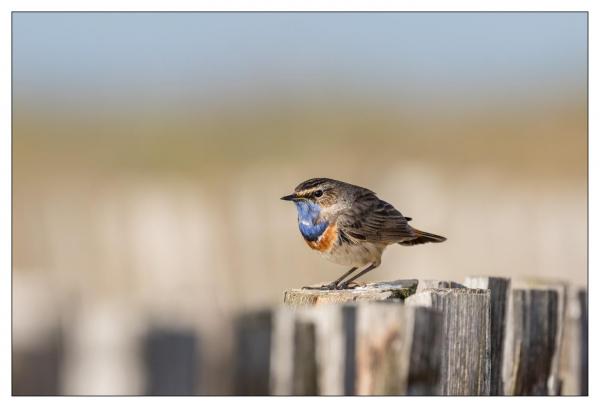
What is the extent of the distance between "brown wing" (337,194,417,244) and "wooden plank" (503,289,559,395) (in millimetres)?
1725

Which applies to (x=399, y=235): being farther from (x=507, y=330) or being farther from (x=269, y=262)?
(x=269, y=262)

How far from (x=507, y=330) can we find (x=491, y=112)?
27.7ft

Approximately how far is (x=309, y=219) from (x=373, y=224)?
50 centimetres

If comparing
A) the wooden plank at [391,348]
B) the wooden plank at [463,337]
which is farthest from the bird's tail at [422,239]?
the wooden plank at [391,348]

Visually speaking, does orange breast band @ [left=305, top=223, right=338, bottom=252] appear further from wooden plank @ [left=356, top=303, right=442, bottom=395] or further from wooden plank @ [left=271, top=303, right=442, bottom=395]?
wooden plank @ [left=356, top=303, right=442, bottom=395]

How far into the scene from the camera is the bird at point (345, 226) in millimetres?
6980

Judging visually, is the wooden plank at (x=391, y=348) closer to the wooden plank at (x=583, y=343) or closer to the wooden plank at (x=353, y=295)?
the wooden plank at (x=353, y=295)

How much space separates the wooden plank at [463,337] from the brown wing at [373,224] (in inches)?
97.8

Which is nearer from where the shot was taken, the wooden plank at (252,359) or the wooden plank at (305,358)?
the wooden plank at (305,358)

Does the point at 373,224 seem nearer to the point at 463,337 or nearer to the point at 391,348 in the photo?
the point at 463,337

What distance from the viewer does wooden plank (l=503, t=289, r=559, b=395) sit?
5352 millimetres

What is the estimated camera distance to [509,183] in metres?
11.4

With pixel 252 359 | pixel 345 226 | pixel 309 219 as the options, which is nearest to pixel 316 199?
pixel 309 219

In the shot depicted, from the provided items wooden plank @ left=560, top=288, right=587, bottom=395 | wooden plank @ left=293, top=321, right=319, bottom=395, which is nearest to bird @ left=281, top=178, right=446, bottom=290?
wooden plank @ left=560, top=288, right=587, bottom=395
